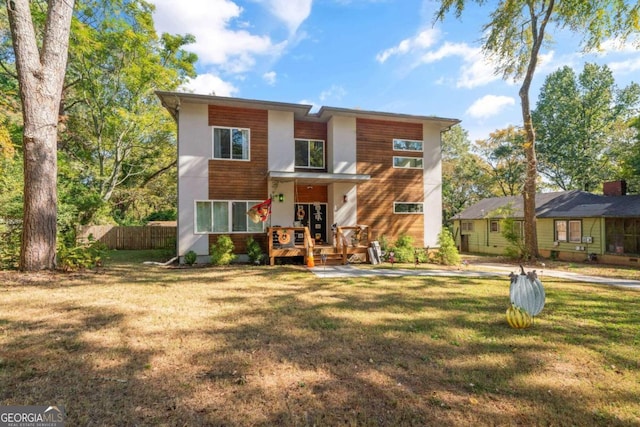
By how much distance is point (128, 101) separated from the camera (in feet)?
Result: 56.2

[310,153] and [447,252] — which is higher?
[310,153]

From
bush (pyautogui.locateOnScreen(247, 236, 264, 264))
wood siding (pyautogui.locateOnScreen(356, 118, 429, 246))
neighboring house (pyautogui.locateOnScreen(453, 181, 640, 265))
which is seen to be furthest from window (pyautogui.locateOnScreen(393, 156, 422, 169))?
bush (pyautogui.locateOnScreen(247, 236, 264, 264))

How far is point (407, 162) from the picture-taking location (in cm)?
1376

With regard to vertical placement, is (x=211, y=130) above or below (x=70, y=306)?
above

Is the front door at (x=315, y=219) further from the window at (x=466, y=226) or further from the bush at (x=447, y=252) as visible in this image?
the window at (x=466, y=226)

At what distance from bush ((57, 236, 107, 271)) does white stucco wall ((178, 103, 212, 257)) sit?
2.62 m

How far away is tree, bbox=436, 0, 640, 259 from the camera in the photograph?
11766 millimetres

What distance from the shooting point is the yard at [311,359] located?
2.48 m

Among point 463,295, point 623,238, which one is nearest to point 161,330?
point 463,295

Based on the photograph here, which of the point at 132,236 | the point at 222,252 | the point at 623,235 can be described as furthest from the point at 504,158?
the point at 132,236

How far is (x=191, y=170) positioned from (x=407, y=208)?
9.35 m

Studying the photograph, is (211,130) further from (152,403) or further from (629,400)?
(629,400)

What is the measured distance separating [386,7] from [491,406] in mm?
12329

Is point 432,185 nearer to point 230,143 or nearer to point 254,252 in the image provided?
point 254,252
